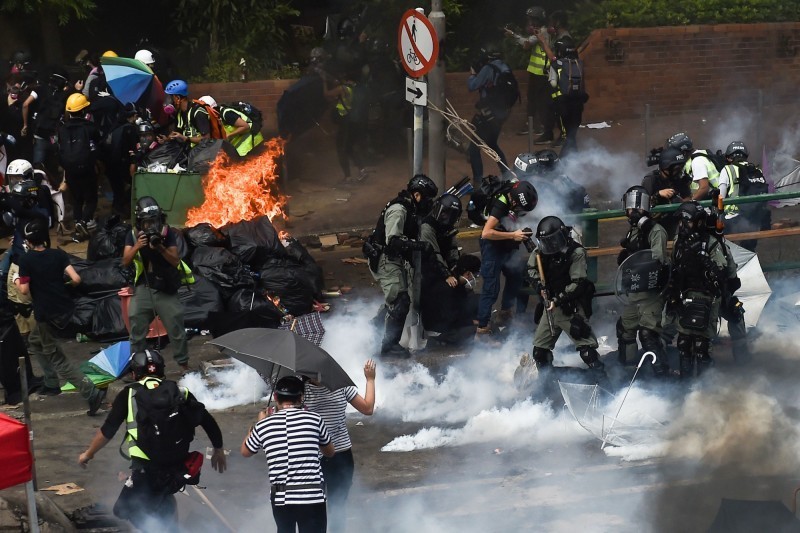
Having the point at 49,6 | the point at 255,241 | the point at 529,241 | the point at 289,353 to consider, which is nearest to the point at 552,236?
the point at 529,241

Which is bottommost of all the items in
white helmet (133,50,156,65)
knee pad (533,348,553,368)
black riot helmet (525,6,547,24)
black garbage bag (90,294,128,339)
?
black garbage bag (90,294,128,339)

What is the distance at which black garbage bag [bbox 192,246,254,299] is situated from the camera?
11461 millimetres

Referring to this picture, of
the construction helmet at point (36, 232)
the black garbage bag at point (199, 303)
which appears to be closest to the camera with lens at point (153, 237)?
the construction helmet at point (36, 232)

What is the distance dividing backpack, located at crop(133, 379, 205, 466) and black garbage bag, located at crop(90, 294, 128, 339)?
14.1 ft

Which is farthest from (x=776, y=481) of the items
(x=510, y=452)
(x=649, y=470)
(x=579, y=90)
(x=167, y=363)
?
(x=579, y=90)

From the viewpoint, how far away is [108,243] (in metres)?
12.1

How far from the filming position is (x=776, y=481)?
27.0 feet

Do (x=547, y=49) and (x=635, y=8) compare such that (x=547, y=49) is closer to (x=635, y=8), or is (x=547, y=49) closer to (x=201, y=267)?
(x=635, y=8)

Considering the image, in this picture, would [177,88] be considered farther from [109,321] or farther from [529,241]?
[529,241]

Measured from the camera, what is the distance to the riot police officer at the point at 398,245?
10266mm

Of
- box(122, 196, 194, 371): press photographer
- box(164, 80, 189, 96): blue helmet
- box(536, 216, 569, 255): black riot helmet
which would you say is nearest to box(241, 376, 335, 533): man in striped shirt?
box(536, 216, 569, 255): black riot helmet

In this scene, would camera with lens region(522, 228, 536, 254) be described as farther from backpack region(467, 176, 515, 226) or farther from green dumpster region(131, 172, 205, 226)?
green dumpster region(131, 172, 205, 226)

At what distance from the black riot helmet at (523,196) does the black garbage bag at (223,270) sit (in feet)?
8.51

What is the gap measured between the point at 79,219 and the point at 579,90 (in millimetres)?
6033
